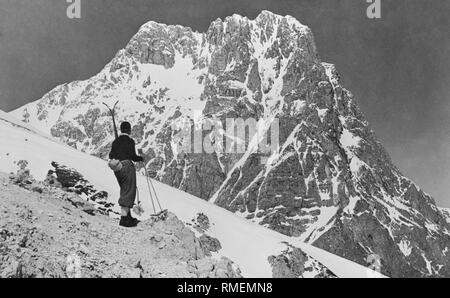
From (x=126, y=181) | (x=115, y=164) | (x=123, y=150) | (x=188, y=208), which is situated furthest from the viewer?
(x=188, y=208)

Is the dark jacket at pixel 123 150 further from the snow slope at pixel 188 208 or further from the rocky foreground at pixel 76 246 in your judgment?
the snow slope at pixel 188 208

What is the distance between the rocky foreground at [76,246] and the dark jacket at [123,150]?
3.21 m

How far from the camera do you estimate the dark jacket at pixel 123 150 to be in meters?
18.0

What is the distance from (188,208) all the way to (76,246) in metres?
41.0

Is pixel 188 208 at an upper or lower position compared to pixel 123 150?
lower

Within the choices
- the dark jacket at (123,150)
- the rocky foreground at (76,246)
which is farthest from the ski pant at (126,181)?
the rocky foreground at (76,246)

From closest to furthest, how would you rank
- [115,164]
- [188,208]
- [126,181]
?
1. [115,164]
2. [126,181]
3. [188,208]

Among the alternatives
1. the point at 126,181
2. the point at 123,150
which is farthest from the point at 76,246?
the point at 123,150

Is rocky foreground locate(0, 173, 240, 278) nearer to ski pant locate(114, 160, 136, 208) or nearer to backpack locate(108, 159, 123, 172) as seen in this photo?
ski pant locate(114, 160, 136, 208)

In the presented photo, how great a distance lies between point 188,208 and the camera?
5909cm

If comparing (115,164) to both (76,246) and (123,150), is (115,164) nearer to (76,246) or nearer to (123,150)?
(123,150)
